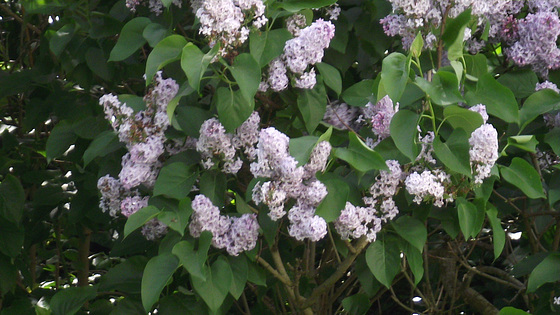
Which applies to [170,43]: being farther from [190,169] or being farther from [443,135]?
[443,135]

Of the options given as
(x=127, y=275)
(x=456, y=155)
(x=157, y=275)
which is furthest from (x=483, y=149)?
(x=127, y=275)

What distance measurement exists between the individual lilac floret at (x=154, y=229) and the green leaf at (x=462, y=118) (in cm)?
57

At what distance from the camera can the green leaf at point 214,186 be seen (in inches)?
58.9

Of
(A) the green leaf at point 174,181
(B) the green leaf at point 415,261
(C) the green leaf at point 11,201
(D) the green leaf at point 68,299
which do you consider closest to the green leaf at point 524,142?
(B) the green leaf at point 415,261

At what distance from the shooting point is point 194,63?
132cm

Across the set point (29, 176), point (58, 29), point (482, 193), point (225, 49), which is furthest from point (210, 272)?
point (29, 176)

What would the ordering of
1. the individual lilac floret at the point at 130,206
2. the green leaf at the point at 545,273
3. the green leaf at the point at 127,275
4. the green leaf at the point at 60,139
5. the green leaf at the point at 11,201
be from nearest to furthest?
the individual lilac floret at the point at 130,206
the green leaf at the point at 545,273
the green leaf at the point at 127,275
the green leaf at the point at 60,139
the green leaf at the point at 11,201

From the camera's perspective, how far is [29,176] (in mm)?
2438

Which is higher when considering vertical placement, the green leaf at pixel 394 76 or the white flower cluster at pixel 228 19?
the white flower cluster at pixel 228 19

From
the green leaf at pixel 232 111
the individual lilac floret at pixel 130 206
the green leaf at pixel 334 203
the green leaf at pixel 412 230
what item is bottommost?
the green leaf at pixel 412 230

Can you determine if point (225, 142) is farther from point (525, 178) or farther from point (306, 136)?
point (525, 178)

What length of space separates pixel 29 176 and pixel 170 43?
120cm

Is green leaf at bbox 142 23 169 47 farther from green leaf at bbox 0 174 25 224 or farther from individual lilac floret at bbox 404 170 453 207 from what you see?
green leaf at bbox 0 174 25 224

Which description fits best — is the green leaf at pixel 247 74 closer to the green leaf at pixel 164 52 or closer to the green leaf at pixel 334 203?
the green leaf at pixel 164 52
